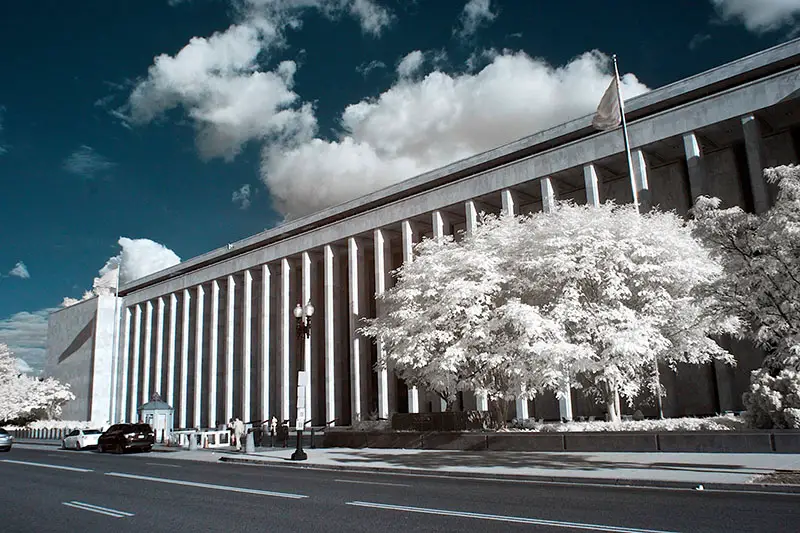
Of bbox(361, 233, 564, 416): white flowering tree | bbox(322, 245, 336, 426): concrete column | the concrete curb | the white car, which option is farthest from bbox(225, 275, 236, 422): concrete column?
the concrete curb

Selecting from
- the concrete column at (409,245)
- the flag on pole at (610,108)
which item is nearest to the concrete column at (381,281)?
the concrete column at (409,245)

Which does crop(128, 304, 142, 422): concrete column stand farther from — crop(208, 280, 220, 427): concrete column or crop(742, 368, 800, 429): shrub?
crop(742, 368, 800, 429): shrub

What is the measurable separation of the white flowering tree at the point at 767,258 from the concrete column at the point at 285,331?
4160 cm

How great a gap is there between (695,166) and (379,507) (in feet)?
90.6

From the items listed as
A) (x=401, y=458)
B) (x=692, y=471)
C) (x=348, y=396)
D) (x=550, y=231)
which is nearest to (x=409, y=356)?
(x=401, y=458)

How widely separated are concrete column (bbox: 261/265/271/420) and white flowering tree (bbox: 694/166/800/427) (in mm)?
43107

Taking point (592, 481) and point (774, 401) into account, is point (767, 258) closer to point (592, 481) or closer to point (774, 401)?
point (592, 481)

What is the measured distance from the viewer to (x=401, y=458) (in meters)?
21.1

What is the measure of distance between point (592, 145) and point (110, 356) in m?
63.7

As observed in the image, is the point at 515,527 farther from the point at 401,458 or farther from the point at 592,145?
the point at 592,145

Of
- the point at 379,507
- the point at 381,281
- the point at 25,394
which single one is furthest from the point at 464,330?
the point at 25,394

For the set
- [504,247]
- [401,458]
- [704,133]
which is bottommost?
[401,458]

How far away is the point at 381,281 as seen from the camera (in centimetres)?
4522

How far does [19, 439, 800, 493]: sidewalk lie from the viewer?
1262cm
